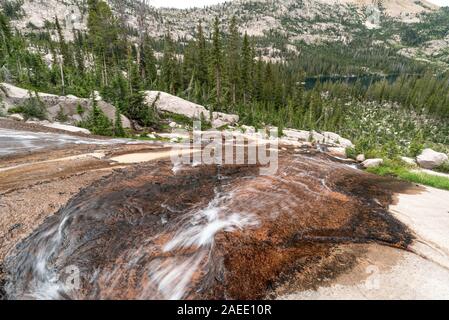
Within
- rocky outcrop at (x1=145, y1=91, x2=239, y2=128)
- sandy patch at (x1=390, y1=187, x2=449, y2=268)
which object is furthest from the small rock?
sandy patch at (x1=390, y1=187, x2=449, y2=268)

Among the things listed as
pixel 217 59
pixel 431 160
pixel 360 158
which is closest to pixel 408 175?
pixel 360 158

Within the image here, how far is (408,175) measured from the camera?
16.6 m

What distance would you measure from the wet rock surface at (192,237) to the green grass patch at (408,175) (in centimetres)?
525

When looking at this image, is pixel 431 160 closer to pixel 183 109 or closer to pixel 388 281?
pixel 388 281

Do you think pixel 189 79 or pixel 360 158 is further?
pixel 189 79

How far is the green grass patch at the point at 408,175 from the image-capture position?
15367 mm

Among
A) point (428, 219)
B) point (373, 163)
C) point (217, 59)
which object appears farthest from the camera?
point (217, 59)

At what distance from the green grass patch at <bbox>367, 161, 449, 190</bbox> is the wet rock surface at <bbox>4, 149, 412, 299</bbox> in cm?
525

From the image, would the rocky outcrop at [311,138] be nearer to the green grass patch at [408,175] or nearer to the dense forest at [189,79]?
the dense forest at [189,79]

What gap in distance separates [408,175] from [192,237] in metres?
15.7

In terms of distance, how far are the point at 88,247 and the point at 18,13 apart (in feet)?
708

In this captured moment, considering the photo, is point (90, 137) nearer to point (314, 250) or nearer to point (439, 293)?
point (314, 250)

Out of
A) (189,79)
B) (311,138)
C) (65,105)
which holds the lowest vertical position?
(311,138)

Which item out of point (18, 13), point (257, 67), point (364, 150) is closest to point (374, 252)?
point (364, 150)
